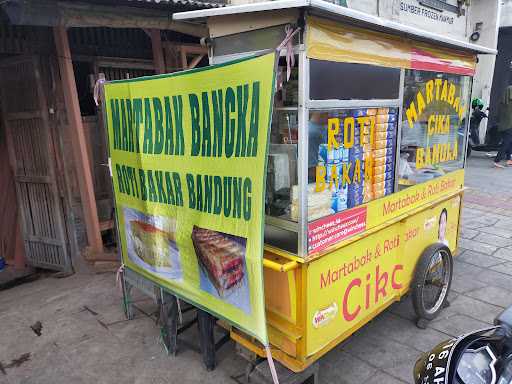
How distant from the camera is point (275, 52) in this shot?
6.19ft

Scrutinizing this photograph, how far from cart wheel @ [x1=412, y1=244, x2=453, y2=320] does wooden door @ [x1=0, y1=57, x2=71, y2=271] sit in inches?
162

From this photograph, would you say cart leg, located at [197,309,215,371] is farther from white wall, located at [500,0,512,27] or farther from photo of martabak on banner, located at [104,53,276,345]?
white wall, located at [500,0,512,27]

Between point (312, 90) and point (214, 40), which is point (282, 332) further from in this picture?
point (214, 40)

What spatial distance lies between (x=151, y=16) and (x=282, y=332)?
3428 mm

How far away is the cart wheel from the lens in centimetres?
334

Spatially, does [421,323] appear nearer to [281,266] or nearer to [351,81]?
[281,266]

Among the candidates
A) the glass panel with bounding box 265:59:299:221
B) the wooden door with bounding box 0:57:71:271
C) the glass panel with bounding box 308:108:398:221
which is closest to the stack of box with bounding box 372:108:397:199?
the glass panel with bounding box 308:108:398:221

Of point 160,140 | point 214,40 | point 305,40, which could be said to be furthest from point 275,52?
point 160,140

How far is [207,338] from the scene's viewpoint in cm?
302

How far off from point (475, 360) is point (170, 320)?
2172 mm

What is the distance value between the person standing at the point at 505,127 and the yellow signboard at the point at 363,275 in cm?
773

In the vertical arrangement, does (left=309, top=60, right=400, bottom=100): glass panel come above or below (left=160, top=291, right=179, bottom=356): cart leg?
above

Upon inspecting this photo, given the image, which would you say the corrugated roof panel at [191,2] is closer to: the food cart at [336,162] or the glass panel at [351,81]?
the food cart at [336,162]

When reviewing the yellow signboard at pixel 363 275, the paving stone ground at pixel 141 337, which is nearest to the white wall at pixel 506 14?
the paving stone ground at pixel 141 337
